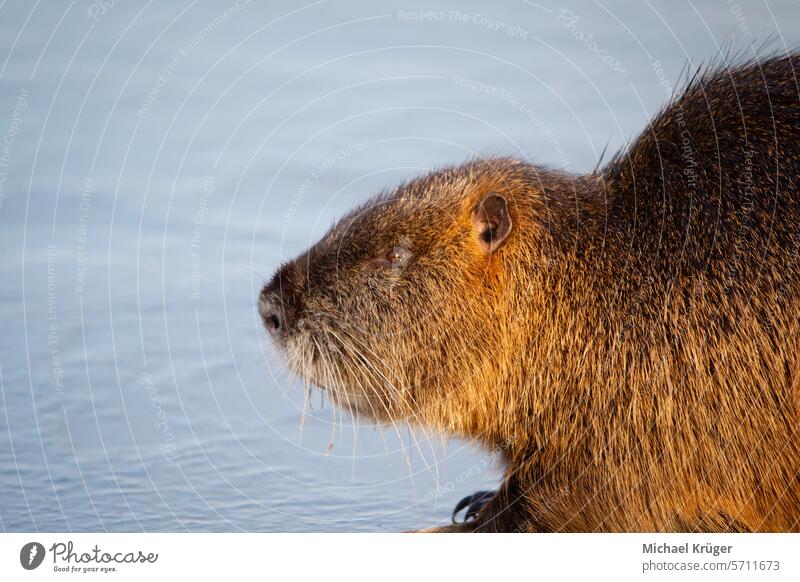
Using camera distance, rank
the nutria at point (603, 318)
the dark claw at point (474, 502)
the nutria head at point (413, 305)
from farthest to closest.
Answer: the dark claw at point (474, 502) < the nutria head at point (413, 305) < the nutria at point (603, 318)

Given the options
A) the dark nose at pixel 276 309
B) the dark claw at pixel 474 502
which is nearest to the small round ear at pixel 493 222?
the dark nose at pixel 276 309

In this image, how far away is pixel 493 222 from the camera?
434cm

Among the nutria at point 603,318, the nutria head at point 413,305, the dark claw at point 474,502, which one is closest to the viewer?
the nutria at point 603,318

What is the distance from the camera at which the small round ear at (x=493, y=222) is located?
4.32m

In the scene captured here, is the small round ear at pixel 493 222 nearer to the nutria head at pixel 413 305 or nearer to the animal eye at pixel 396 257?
the nutria head at pixel 413 305

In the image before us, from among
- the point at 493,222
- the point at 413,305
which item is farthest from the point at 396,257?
the point at 493,222

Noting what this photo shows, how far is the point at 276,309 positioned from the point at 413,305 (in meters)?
0.45

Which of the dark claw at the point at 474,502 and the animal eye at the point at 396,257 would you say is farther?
the dark claw at the point at 474,502

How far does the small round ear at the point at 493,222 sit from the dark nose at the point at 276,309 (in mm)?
667

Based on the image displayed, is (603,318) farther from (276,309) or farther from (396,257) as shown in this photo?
(276,309)

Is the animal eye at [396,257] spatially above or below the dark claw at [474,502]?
above
